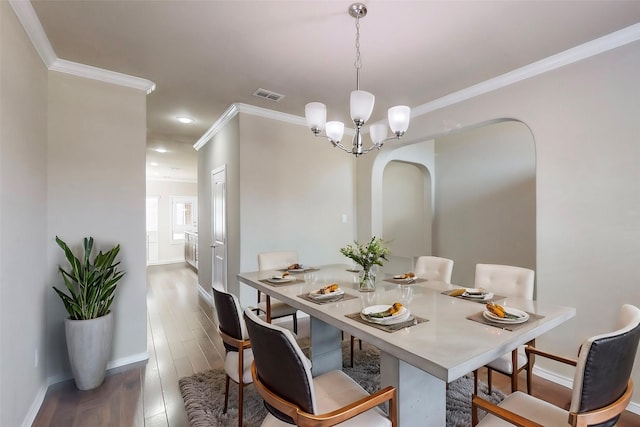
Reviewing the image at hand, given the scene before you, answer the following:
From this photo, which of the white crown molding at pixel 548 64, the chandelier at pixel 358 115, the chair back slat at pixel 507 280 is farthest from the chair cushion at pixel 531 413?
the white crown molding at pixel 548 64

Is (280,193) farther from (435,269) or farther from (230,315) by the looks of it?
(230,315)

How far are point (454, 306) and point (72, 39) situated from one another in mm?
3213

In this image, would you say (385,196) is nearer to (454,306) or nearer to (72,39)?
(454,306)

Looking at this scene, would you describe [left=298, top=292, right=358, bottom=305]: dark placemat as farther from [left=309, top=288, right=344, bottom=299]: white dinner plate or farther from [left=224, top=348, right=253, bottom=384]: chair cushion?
[left=224, top=348, right=253, bottom=384]: chair cushion

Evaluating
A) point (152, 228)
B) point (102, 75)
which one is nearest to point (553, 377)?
point (102, 75)

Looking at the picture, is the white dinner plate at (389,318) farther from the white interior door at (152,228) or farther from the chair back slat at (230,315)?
the white interior door at (152,228)

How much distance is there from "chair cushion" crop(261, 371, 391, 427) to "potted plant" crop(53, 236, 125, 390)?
1824mm

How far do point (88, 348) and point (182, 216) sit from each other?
792 centimetres

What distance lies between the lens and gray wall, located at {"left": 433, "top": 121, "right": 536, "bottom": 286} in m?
4.17

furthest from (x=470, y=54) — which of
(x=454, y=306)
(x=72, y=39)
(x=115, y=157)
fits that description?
(x=115, y=157)

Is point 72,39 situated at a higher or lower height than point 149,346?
higher

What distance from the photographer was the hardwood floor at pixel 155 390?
2094 millimetres

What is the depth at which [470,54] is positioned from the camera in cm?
247

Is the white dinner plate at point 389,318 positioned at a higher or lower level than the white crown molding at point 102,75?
lower
